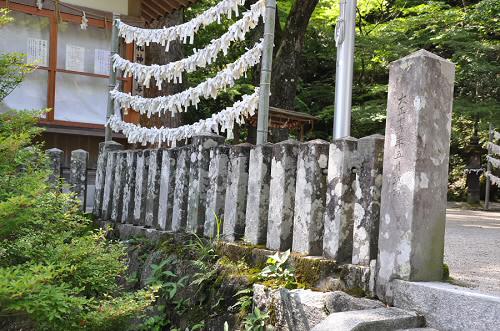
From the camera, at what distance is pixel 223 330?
388cm

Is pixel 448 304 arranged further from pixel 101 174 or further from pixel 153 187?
pixel 101 174

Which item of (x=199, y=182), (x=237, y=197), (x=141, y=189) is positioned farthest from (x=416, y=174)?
(x=141, y=189)

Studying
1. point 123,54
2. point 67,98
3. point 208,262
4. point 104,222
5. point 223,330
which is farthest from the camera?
point 123,54

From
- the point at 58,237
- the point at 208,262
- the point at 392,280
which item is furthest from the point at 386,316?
the point at 58,237

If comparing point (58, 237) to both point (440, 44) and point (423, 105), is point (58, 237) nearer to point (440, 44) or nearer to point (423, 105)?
point (423, 105)

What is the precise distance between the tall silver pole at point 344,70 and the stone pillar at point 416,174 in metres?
2.05

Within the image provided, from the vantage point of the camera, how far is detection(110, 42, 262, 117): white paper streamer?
17.1 ft

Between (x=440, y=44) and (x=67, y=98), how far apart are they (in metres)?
10.9

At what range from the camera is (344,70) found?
5.51 metres

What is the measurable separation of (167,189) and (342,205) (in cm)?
255

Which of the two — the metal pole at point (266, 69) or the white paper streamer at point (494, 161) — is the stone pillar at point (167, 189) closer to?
the metal pole at point (266, 69)

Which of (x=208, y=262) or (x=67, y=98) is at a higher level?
(x=67, y=98)

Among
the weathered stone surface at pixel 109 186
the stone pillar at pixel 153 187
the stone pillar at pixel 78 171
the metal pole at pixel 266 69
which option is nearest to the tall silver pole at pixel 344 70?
the metal pole at pixel 266 69

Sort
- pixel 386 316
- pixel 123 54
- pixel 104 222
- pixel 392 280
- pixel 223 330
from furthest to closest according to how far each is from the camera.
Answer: pixel 123 54 < pixel 104 222 < pixel 223 330 < pixel 392 280 < pixel 386 316
